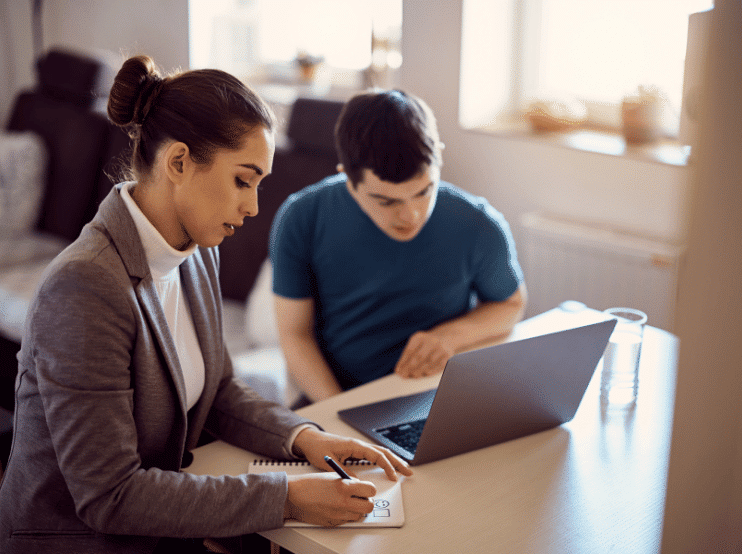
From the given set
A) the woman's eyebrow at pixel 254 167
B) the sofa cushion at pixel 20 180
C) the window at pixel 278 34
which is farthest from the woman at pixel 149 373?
the sofa cushion at pixel 20 180

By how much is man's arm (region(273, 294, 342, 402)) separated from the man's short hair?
30cm

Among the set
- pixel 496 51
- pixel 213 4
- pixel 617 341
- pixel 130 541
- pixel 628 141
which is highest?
pixel 213 4

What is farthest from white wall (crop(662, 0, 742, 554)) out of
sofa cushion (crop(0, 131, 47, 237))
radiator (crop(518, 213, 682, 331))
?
sofa cushion (crop(0, 131, 47, 237))

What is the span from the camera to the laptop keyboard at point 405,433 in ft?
4.04

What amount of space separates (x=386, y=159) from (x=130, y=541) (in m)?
0.77

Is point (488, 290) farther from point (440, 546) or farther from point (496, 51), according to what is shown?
point (496, 51)

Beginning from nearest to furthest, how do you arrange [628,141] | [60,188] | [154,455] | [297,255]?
[154,455] < [297,255] < [628,141] < [60,188]

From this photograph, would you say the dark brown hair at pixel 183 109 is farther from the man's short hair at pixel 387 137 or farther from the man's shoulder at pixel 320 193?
the man's shoulder at pixel 320 193

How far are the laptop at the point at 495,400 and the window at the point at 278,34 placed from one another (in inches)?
86.4

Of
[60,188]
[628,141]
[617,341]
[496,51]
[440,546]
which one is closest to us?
[440,546]

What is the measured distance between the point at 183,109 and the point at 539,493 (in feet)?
2.38

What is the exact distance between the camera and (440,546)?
3.25ft

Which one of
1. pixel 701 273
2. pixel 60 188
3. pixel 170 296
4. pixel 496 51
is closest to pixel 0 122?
pixel 60 188

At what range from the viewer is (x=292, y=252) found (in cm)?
165
